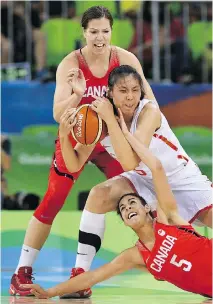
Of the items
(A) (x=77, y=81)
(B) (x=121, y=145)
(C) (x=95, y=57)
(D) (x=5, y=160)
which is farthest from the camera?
(D) (x=5, y=160)

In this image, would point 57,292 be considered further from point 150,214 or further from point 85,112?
point 85,112

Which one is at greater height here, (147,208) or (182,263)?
(147,208)

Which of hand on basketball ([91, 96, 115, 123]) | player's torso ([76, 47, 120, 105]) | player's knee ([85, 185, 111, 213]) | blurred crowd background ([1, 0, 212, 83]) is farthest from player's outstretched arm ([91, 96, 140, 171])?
blurred crowd background ([1, 0, 212, 83])

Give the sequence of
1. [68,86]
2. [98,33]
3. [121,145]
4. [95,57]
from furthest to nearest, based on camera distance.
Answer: [95,57], [68,86], [98,33], [121,145]

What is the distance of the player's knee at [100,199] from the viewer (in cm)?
588

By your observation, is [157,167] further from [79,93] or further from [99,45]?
[99,45]

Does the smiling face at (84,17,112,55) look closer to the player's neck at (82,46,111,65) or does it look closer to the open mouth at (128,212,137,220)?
the player's neck at (82,46,111,65)

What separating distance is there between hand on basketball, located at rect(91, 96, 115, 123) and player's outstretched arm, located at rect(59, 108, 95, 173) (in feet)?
0.58

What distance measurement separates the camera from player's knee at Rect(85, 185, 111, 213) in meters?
5.88

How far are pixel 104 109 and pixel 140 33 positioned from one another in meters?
4.87

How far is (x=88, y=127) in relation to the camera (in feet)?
18.0

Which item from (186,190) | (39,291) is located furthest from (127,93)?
(39,291)

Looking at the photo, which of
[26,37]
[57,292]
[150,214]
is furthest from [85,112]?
[26,37]

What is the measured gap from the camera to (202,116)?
965 cm
